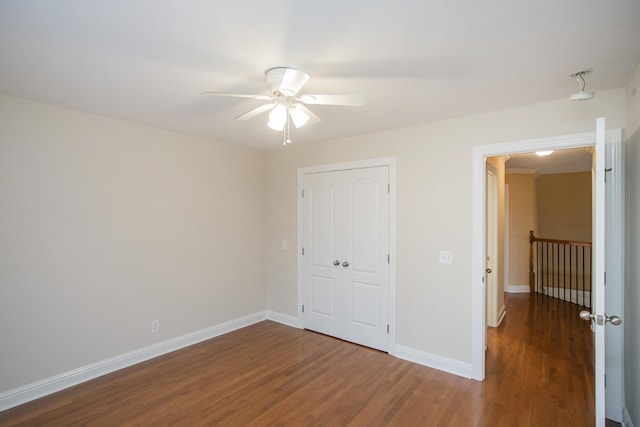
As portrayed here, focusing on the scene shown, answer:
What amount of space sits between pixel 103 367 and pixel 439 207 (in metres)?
3.70

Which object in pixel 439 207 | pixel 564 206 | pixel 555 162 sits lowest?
pixel 439 207

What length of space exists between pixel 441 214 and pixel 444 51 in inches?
69.4

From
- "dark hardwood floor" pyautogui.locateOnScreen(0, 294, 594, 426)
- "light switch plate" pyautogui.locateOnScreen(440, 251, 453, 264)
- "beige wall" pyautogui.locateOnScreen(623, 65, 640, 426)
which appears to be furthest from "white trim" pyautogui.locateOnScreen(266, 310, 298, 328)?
"beige wall" pyautogui.locateOnScreen(623, 65, 640, 426)

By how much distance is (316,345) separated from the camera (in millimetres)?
3857

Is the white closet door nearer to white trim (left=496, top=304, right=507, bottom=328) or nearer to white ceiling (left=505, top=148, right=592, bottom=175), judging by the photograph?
white trim (left=496, top=304, right=507, bottom=328)

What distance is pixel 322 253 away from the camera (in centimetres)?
425

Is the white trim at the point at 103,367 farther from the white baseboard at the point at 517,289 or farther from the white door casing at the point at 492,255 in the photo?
the white baseboard at the point at 517,289

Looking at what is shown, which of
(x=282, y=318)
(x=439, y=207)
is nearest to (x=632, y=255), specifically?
(x=439, y=207)

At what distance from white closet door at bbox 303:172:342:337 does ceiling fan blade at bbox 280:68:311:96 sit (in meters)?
2.00

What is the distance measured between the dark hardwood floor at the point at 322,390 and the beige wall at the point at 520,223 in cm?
295

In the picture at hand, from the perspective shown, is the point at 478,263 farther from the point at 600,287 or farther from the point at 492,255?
the point at 492,255

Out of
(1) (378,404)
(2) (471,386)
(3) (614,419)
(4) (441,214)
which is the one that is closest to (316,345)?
(1) (378,404)

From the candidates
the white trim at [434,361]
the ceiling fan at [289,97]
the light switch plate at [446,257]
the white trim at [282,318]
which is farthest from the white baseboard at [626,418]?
the white trim at [282,318]

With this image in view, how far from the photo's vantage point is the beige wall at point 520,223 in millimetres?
6676
